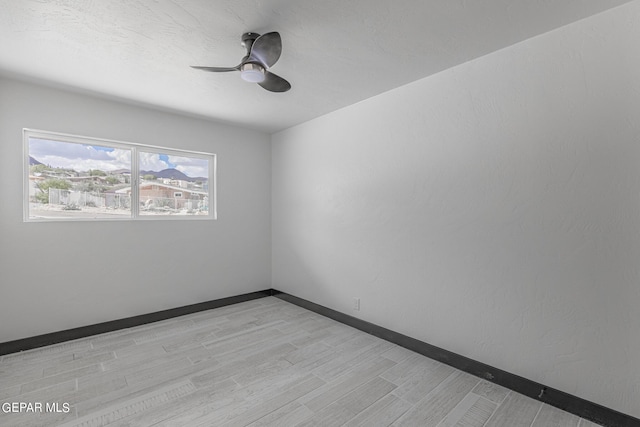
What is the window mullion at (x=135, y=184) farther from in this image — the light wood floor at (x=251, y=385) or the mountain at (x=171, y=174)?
the light wood floor at (x=251, y=385)

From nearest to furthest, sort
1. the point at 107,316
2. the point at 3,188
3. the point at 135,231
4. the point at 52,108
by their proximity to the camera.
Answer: the point at 3,188 < the point at 52,108 < the point at 107,316 < the point at 135,231

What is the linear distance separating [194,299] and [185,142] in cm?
198

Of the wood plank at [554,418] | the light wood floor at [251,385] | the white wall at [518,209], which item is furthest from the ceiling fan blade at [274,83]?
the wood plank at [554,418]

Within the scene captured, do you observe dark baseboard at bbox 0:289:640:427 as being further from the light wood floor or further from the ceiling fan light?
the ceiling fan light

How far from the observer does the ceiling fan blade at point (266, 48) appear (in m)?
1.76

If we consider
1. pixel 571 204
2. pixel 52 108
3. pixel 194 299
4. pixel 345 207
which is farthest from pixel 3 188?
pixel 571 204

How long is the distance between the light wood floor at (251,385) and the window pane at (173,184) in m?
1.46

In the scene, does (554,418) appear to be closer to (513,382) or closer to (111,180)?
(513,382)

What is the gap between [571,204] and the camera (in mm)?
1856

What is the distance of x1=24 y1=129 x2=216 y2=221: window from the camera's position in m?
2.83

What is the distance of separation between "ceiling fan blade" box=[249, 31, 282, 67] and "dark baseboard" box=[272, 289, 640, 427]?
2.59 meters

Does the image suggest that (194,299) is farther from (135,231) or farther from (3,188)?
(3,188)

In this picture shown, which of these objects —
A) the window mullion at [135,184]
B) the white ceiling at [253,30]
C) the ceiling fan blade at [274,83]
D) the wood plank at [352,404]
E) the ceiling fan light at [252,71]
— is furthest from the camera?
the window mullion at [135,184]

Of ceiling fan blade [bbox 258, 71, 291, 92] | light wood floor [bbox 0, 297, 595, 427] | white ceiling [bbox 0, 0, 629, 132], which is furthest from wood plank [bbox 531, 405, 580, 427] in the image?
ceiling fan blade [bbox 258, 71, 291, 92]
